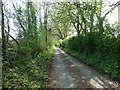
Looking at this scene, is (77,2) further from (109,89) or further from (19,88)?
(19,88)

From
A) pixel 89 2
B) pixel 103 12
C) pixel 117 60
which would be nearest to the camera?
pixel 117 60

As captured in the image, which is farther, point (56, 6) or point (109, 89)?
point (56, 6)

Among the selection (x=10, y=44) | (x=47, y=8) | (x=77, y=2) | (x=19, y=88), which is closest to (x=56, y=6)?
(x=47, y=8)

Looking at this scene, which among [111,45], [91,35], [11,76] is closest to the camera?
[11,76]

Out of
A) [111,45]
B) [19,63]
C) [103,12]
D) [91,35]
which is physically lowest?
[19,63]

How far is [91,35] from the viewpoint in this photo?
25.4ft

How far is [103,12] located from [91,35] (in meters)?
3.71

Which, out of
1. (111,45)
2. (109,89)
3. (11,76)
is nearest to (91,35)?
(111,45)

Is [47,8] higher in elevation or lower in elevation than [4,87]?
higher

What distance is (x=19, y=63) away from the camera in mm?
3748

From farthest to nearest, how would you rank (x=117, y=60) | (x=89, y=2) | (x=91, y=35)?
1. (x=89, y=2)
2. (x=91, y=35)
3. (x=117, y=60)

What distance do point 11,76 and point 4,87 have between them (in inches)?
23.0

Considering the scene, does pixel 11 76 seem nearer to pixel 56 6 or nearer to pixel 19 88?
pixel 19 88

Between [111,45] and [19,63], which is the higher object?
[111,45]
